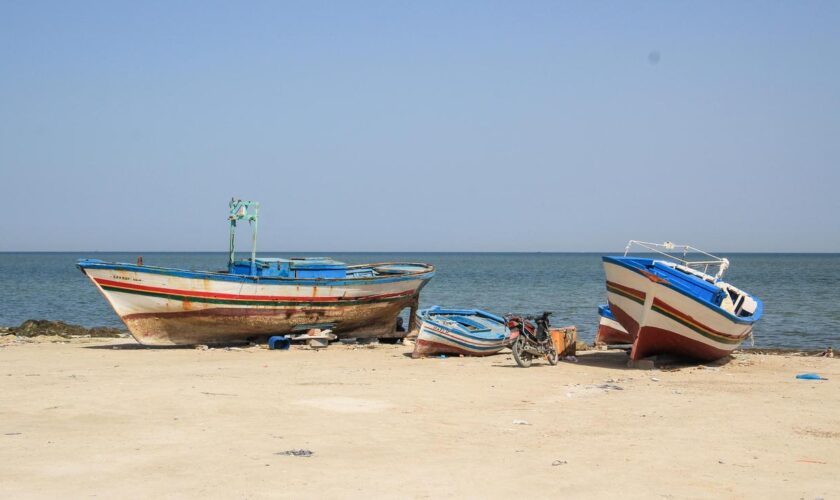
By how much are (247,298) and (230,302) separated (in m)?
0.39

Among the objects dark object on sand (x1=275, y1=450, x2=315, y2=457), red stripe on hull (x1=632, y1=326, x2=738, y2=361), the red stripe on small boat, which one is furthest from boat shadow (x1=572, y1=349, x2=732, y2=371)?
dark object on sand (x1=275, y1=450, x2=315, y2=457)

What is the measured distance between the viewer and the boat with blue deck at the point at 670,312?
16.0m

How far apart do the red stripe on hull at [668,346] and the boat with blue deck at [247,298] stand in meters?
7.02

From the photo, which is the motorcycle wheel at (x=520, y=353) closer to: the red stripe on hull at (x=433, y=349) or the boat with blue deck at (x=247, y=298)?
the red stripe on hull at (x=433, y=349)

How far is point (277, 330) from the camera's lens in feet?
66.0

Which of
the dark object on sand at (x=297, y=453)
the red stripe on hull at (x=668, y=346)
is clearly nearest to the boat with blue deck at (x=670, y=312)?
the red stripe on hull at (x=668, y=346)

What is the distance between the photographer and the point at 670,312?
16188 mm

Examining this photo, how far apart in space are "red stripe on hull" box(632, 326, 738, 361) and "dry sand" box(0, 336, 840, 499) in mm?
596

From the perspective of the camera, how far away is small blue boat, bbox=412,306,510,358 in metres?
17.8

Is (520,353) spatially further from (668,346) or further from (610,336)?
(610,336)

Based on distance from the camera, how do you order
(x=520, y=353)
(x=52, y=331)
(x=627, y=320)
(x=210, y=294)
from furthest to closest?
(x=52, y=331), (x=210, y=294), (x=627, y=320), (x=520, y=353)

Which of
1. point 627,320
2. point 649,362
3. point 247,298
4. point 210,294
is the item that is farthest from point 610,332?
point 210,294

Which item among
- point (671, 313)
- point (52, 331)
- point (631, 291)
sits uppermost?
point (631, 291)

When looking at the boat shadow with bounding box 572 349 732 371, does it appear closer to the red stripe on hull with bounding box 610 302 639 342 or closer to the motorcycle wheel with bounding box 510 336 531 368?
the red stripe on hull with bounding box 610 302 639 342
